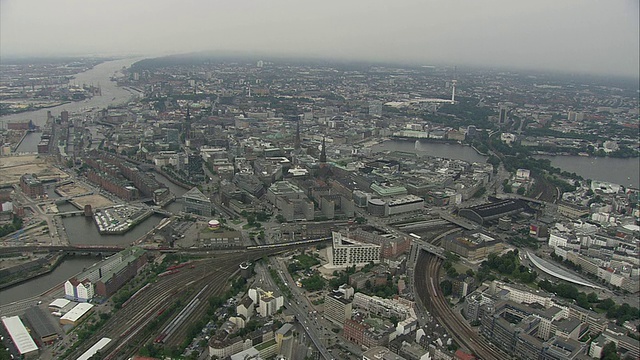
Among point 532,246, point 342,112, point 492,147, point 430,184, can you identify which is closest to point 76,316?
point 532,246

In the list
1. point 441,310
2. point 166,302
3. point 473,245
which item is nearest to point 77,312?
point 166,302

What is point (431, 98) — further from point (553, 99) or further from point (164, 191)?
point (164, 191)

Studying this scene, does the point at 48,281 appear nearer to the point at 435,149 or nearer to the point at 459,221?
the point at 459,221

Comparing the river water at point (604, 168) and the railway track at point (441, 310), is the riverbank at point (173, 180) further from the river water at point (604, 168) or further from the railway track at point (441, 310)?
the river water at point (604, 168)

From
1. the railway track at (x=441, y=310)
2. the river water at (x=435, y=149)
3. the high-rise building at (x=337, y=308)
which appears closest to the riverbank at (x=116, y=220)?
the high-rise building at (x=337, y=308)

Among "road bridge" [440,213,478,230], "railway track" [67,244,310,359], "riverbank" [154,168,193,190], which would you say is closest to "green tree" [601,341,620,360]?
"road bridge" [440,213,478,230]
